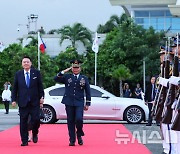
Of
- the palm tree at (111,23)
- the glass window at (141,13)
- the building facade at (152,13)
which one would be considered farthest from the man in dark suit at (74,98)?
the glass window at (141,13)

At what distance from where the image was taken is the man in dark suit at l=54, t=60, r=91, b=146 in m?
13.3

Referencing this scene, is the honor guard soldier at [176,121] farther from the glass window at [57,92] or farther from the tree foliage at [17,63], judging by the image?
the tree foliage at [17,63]

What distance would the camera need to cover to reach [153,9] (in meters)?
72.4

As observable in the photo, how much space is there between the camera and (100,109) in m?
22.2

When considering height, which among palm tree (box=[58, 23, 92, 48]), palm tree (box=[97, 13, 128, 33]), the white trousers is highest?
palm tree (box=[97, 13, 128, 33])

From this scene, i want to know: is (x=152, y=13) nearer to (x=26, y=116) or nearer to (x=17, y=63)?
(x=17, y=63)

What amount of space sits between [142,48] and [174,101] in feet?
143

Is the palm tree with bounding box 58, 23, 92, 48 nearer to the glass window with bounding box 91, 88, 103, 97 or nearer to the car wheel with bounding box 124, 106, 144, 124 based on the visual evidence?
the glass window with bounding box 91, 88, 103, 97

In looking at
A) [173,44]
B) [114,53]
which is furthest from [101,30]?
[173,44]

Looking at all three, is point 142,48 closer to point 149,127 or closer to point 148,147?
point 149,127

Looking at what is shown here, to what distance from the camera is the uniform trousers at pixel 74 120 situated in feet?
43.5

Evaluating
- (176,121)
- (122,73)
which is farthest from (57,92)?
(122,73)

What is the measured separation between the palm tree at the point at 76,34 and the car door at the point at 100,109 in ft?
137

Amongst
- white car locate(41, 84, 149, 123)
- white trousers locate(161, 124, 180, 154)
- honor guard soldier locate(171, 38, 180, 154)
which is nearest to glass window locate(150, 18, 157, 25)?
white car locate(41, 84, 149, 123)
